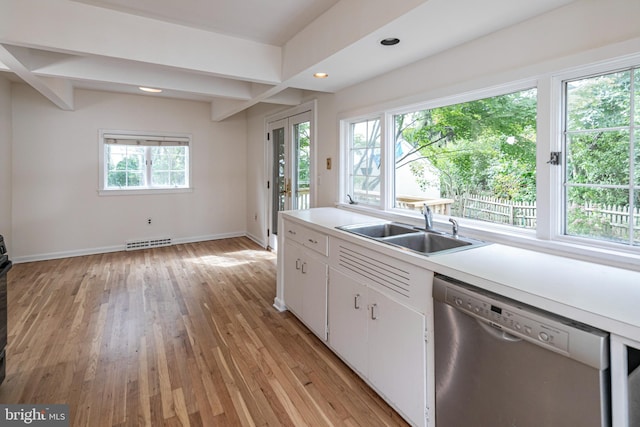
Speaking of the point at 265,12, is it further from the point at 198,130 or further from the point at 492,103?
the point at 198,130

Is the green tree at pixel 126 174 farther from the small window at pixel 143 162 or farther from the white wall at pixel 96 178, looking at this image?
the white wall at pixel 96 178

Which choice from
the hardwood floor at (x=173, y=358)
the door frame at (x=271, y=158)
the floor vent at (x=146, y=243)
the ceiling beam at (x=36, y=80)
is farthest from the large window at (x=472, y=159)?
the floor vent at (x=146, y=243)

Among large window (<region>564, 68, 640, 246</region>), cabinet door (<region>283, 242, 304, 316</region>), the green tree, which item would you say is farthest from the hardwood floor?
the green tree

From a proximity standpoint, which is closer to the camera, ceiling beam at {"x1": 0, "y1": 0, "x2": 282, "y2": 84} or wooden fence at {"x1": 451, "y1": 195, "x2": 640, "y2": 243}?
wooden fence at {"x1": 451, "y1": 195, "x2": 640, "y2": 243}

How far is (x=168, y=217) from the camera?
557cm

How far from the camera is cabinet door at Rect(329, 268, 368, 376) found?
1.94 meters

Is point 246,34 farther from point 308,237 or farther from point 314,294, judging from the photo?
point 314,294

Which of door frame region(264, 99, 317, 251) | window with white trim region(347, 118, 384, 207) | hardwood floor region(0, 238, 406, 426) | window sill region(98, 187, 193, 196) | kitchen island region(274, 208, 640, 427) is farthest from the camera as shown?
window sill region(98, 187, 193, 196)

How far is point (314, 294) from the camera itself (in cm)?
248

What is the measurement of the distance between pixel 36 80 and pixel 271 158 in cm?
283

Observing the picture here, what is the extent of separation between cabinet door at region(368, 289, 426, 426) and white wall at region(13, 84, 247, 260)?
15.5 feet

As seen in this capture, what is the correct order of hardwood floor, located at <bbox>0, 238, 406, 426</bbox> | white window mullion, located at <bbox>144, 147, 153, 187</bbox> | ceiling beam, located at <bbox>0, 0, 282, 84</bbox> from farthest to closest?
1. white window mullion, located at <bbox>144, 147, 153, 187</bbox>
2. ceiling beam, located at <bbox>0, 0, 282, 84</bbox>
3. hardwood floor, located at <bbox>0, 238, 406, 426</bbox>

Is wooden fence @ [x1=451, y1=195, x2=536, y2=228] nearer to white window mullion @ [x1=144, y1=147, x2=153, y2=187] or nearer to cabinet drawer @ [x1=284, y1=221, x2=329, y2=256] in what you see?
cabinet drawer @ [x1=284, y1=221, x2=329, y2=256]
